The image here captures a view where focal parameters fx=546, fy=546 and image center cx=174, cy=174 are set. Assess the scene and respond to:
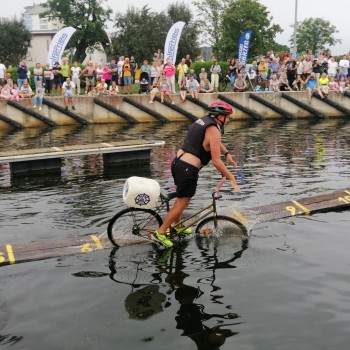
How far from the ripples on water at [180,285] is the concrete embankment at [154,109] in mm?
12545

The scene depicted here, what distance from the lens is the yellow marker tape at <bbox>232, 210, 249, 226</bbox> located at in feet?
29.7

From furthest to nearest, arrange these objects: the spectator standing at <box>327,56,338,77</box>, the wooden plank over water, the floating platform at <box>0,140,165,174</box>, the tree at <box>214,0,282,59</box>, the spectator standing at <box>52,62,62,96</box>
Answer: the tree at <box>214,0,282,59</box>, the spectator standing at <box>327,56,338,77</box>, the spectator standing at <box>52,62,62,96</box>, the floating platform at <box>0,140,165,174</box>, the wooden plank over water

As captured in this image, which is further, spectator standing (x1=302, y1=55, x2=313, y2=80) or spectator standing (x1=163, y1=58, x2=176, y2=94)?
spectator standing (x1=302, y1=55, x2=313, y2=80)

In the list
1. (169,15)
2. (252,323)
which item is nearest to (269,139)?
(252,323)

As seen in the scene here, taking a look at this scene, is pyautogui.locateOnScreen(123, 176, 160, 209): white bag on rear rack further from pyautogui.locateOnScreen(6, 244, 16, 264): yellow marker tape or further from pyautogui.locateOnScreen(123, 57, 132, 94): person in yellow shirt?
pyautogui.locateOnScreen(123, 57, 132, 94): person in yellow shirt

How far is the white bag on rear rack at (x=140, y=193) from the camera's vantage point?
7727 millimetres

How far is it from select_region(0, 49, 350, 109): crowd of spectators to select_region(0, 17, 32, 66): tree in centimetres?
3539

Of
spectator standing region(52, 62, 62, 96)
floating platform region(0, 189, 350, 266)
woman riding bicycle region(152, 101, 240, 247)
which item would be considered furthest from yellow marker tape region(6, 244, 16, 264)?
spectator standing region(52, 62, 62, 96)

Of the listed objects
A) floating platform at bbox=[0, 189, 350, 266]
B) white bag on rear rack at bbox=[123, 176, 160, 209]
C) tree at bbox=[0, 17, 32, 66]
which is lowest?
floating platform at bbox=[0, 189, 350, 266]

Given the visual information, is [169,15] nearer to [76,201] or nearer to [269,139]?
[269,139]

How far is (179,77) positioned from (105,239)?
19.8 m

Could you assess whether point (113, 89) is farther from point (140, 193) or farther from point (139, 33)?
point (139, 33)

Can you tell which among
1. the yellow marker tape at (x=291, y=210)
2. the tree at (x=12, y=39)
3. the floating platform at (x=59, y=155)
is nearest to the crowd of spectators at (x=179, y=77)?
the floating platform at (x=59, y=155)

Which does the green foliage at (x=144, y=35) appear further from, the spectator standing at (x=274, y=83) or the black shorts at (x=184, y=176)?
the black shorts at (x=184, y=176)
